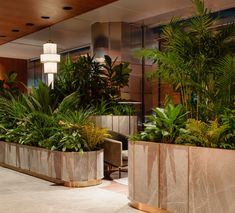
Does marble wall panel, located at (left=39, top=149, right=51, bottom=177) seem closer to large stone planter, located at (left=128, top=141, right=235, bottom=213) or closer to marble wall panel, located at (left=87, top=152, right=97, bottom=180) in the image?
marble wall panel, located at (left=87, top=152, right=97, bottom=180)

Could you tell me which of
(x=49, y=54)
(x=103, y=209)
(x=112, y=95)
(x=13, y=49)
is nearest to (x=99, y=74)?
(x=112, y=95)

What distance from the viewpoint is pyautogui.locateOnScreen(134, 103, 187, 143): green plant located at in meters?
3.76

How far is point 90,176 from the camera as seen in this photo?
5.18m

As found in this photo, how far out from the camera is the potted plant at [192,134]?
3.28m

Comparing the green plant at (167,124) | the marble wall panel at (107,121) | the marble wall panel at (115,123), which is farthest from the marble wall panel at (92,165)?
the marble wall panel at (115,123)

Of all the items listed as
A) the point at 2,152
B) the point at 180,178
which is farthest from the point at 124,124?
the point at 180,178

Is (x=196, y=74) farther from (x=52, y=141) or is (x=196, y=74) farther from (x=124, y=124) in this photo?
(x=124, y=124)

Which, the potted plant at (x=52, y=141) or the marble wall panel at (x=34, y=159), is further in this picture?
the marble wall panel at (x=34, y=159)

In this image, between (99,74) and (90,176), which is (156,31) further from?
(90,176)

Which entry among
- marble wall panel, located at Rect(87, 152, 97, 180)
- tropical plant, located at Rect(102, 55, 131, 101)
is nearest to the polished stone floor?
marble wall panel, located at Rect(87, 152, 97, 180)

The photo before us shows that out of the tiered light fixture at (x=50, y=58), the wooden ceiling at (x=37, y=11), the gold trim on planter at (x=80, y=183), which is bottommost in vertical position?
the gold trim on planter at (x=80, y=183)

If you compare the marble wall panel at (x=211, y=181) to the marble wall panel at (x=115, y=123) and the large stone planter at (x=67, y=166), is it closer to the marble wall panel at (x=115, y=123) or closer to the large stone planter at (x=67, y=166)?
the large stone planter at (x=67, y=166)

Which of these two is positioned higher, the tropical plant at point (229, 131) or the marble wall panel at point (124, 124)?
the tropical plant at point (229, 131)

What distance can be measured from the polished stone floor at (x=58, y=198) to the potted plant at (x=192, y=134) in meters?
0.43
